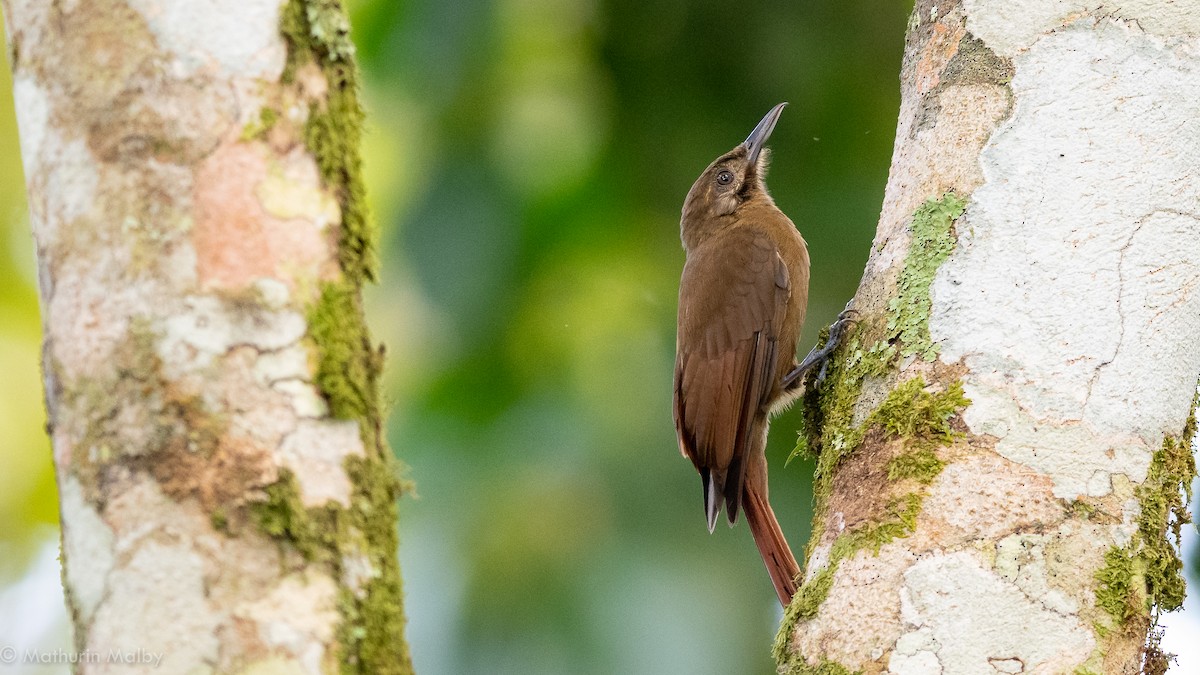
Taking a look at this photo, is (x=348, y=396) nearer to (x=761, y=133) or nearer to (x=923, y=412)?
(x=923, y=412)

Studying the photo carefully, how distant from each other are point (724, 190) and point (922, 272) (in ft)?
6.93

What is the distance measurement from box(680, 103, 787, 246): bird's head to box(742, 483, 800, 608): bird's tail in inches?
42.3

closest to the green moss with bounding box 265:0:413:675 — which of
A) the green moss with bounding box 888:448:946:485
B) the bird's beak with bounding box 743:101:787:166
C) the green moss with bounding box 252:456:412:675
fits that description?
the green moss with bounding box 252:456:412:675

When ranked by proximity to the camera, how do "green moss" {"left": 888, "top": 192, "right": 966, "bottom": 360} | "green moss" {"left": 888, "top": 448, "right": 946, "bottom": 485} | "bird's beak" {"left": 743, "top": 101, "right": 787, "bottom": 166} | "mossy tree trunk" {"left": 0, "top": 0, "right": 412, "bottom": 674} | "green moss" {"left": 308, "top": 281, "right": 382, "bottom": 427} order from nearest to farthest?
"mossy tree trunk" {"left": 0, "top": 0, "right": 412, "bottom": 674}
"green moss" {"left": 308, "top": 281, "right": 382, "bottom": 427}
"green moss" {"left": 888, "top": 448, "right": 946, "bottom": 485}
"green moss" {"left": 888, "top": 192, "right": 966, "bottom": 360}
"bird's beak" {"left": 743, "top": 101, "right": 787, "bottom": 166}

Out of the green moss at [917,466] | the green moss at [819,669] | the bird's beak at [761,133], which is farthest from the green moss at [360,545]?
the bird's beak at [761,133]

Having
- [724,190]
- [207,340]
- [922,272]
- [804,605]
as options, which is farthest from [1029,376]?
[724,190]

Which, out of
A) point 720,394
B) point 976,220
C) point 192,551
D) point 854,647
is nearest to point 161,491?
point 192,551

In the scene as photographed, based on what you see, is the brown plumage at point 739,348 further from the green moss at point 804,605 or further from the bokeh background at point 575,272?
the green moss at point 804,605

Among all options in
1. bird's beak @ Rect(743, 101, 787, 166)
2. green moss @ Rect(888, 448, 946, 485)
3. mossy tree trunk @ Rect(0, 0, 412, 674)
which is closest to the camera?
mossy tree trunk @ Rect(0, 0, 412, 674)

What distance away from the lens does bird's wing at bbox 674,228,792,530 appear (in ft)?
12.6

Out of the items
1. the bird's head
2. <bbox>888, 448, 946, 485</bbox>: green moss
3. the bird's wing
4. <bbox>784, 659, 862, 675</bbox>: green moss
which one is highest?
the bird's head

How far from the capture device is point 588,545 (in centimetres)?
377

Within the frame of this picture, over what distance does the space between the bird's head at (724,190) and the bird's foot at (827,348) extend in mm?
821

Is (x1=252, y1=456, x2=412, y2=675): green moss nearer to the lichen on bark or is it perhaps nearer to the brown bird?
the lichen on bark
